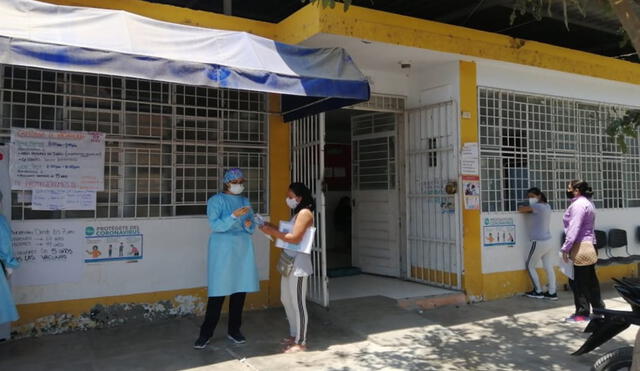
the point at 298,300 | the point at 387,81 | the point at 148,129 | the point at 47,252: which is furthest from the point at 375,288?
the point at 47,252

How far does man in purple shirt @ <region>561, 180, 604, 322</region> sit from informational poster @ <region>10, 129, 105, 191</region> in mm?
5091

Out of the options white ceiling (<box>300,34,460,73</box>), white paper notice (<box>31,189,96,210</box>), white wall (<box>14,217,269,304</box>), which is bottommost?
white wall (<box>14,217,269,304</box>)

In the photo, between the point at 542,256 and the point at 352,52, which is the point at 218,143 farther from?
the point at 542,256

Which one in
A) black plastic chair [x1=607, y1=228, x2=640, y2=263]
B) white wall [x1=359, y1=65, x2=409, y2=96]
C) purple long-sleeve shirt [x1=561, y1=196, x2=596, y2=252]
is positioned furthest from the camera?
black plastic chair [x1=607, y1=228, x2=640, y2=263]

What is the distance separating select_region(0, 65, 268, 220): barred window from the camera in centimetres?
475

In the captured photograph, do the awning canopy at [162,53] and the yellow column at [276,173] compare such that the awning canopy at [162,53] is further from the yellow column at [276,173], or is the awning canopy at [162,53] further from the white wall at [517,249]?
the white wall at [517,249]

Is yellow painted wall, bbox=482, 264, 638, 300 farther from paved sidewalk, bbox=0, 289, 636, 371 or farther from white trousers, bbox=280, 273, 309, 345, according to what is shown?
white trousers, bbox=280, 273, 309, 345

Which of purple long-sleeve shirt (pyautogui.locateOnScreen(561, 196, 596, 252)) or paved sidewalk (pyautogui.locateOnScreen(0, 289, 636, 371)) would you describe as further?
purple long-sleeve shirt (pyautogui.locateOnScreen(561, 196, 596, 252))

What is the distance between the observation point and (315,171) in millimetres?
5617

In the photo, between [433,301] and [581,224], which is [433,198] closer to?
[433,301]

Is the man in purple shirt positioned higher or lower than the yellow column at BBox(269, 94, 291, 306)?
lower

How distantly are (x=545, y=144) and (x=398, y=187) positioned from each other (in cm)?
235

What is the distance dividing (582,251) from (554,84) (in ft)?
10.2

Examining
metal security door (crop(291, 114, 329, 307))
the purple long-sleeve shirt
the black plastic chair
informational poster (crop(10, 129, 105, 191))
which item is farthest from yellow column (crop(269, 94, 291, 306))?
the black plastic chair
